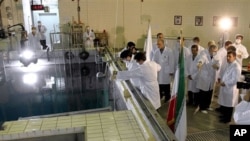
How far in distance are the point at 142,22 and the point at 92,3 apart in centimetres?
229

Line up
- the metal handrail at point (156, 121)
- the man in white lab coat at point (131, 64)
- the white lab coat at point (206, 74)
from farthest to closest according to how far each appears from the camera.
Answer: the white lab coat at point (206, 74)
the man in white lab coat at point (131, 64)
the metal handrail at point (156, 121)

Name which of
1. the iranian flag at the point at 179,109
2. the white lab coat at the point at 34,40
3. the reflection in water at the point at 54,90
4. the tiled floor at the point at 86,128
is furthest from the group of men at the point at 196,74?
the white lab coat at the point at 34,40

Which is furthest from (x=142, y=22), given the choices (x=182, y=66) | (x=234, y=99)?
(x=182, y=66)

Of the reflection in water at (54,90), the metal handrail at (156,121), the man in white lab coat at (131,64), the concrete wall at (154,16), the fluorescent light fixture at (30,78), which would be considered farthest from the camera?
the concrete wall at (154,16)

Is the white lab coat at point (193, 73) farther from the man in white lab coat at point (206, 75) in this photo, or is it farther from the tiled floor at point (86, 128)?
the tiled floor at point (86, 128)

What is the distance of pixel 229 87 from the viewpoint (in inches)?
149

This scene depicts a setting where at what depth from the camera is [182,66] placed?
7.77ft

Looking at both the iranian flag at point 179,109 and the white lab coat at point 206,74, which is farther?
the white lab coat at point 206,74

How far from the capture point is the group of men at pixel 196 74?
3.43 meters

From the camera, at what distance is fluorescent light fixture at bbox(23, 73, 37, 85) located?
6194 mm

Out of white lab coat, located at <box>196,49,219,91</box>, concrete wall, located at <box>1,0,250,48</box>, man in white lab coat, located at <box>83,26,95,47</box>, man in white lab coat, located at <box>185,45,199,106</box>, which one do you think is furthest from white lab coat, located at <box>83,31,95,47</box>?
white lab coat, located at <box>196,49,219,91</box>

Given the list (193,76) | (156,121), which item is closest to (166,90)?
(193,76)

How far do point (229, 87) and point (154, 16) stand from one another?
23.1 feet

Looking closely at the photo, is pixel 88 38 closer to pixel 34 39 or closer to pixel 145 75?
pixel 34 39
